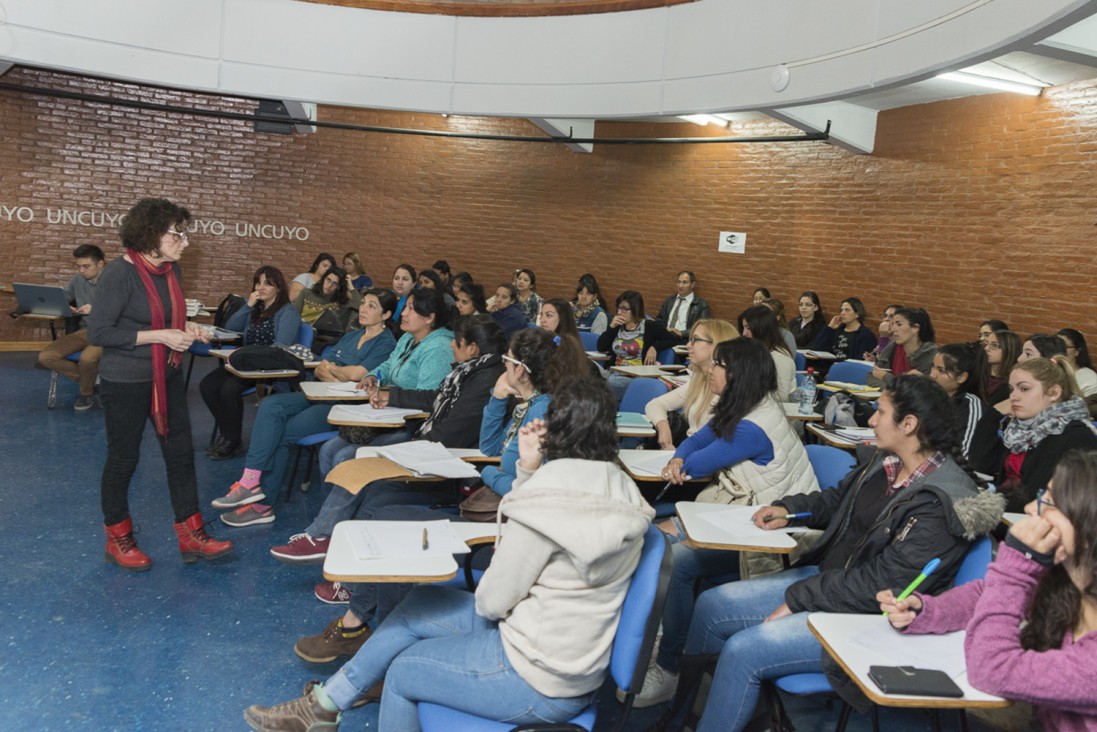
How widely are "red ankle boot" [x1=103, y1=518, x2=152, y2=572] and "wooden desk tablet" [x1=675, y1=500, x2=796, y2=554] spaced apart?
256cm

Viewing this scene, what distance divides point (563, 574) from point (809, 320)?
7.56 meters

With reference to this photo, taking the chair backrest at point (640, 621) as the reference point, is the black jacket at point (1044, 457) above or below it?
above

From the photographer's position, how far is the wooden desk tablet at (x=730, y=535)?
2.71m

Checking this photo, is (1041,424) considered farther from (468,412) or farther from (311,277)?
(311,277)

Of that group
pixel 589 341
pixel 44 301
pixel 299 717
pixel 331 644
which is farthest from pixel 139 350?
pixel 589 341

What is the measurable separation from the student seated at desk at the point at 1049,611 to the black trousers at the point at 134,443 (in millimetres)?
3408

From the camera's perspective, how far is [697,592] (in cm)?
326

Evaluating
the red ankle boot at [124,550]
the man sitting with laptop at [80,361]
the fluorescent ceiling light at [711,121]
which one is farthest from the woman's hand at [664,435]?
the fluorescent ceiling light at [711,121]

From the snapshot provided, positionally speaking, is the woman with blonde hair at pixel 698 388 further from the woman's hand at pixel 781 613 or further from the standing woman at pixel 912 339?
the standing woman at pixel 912 339

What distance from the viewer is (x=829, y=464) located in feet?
11.5

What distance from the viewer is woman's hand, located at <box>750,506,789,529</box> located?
2.93m

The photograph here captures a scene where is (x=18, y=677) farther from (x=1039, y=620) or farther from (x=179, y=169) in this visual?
(x=179, y=169)

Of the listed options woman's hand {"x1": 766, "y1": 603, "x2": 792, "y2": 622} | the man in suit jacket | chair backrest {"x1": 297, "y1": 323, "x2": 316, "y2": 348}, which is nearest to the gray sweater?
chair backrest {"x1": 297, "y1": 323, "x2": 316, "y2": 348}

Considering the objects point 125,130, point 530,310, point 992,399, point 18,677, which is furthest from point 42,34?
point 992,399
